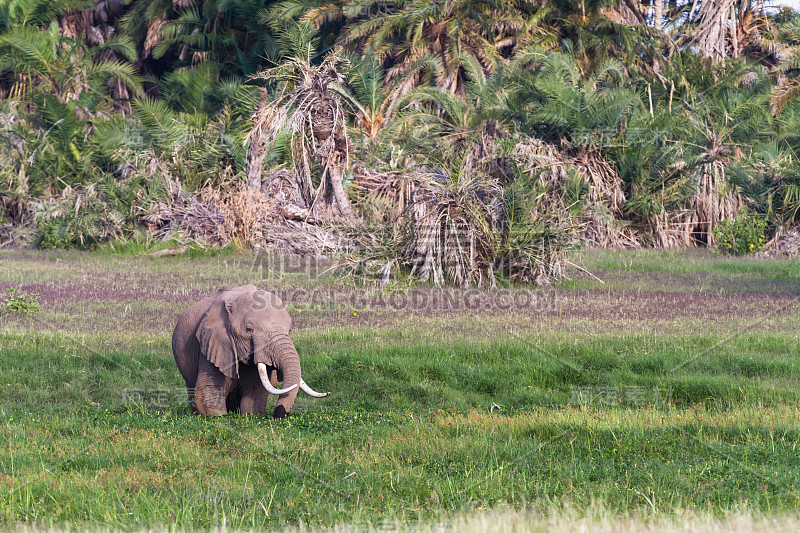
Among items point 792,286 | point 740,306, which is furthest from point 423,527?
point 792,286

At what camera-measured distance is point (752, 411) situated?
26.0ft

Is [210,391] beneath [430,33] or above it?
beneath

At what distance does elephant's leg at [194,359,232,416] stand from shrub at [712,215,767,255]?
1741 centimetres

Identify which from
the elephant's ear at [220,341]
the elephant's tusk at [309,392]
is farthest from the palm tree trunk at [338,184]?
the elephant's tusk at [309,392]

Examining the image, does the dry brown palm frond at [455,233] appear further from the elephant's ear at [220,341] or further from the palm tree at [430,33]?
the palm tree at [430,33]

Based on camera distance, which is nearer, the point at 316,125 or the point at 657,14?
the point at 316,125

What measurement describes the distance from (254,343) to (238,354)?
192 millimetres

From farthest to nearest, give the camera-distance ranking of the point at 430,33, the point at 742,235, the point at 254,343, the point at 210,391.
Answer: the point at 430,33
the point at 742,235
the point at 210,391
the point at 254,343

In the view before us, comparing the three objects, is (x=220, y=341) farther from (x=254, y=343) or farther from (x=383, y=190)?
(x=383, y=190)

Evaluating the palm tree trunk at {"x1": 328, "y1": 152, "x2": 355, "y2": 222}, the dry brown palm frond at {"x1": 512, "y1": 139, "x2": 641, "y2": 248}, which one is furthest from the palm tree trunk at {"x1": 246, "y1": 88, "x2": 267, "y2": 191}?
the dry brown palm frond at {"x1": 512, "y1": 139, "x2": 641, "y2": 248}

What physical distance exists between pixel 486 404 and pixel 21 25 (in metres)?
29.4

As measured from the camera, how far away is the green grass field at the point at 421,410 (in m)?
5.29

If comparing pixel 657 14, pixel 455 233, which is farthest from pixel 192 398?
pixel 657 14

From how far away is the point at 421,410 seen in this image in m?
8.76
